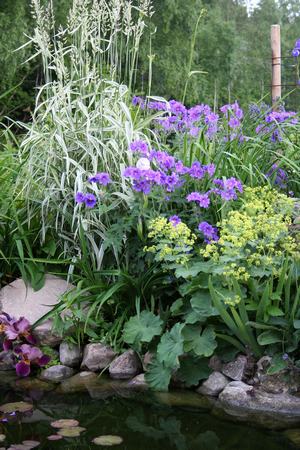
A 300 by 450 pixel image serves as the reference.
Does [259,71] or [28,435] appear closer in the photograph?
[28,435]

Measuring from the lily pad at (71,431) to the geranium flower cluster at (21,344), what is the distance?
79cm

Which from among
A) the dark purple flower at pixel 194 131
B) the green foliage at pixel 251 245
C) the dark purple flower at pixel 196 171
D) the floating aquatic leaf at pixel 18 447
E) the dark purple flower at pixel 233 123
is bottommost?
the floating aquatic leaf at pixel 18 447

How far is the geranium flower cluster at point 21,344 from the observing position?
345 cm

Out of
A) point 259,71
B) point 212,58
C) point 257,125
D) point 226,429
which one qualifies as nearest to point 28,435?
point 226,429

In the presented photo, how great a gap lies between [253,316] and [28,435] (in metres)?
1.21

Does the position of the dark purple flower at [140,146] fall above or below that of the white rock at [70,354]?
above

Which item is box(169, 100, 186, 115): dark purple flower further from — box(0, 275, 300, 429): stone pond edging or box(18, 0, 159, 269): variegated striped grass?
box(0, 275, 300, 429): stone pond edging

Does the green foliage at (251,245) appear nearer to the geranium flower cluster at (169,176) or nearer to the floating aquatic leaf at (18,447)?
the geranium flower cluster at (169,176)

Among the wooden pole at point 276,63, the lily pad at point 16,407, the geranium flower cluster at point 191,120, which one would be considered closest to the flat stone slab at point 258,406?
the lily pad at point 16,407

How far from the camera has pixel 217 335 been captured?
312cm

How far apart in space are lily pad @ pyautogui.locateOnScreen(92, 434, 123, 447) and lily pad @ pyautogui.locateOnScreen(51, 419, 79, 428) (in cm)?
18

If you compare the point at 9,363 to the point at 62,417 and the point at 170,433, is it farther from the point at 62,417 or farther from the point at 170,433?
the point at 170,433

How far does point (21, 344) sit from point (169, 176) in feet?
4.09

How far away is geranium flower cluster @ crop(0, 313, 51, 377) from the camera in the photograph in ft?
11.3
